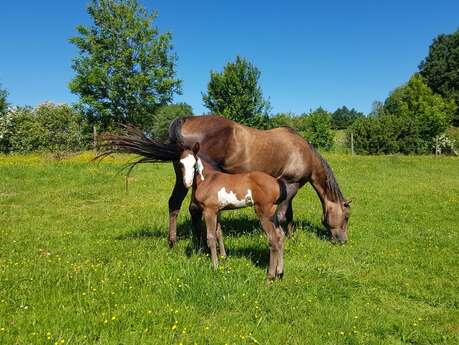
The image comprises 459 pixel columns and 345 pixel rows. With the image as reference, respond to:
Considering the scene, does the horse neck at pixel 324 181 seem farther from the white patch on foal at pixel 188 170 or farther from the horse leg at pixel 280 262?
the white patch on foal at pixel 188 170

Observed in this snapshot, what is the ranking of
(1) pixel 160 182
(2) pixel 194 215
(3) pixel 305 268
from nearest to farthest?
(3) pixel 305 268 < (2) pixel 194 215 < (1) pixel 160 182

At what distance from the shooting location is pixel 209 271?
5621 mm

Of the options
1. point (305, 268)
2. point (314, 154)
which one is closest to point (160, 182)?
point (314, 154)

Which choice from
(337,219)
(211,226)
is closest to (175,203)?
(211,226)

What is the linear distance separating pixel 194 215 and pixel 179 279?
2011 mm

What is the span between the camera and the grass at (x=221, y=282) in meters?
4.26

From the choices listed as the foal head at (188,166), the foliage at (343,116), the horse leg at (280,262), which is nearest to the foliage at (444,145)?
the horse leg at (280,262)

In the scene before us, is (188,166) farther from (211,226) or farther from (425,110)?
(425,110)

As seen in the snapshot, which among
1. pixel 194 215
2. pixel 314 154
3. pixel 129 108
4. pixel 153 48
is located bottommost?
pixel 194 215

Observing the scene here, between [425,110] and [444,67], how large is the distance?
17.0 m

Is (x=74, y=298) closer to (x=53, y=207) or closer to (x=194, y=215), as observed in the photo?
(x=194, y=215)

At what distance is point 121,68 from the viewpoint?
39.9 m

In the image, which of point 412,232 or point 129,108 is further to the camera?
point 129,108

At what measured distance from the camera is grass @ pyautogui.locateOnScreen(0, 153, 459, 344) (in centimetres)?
426
